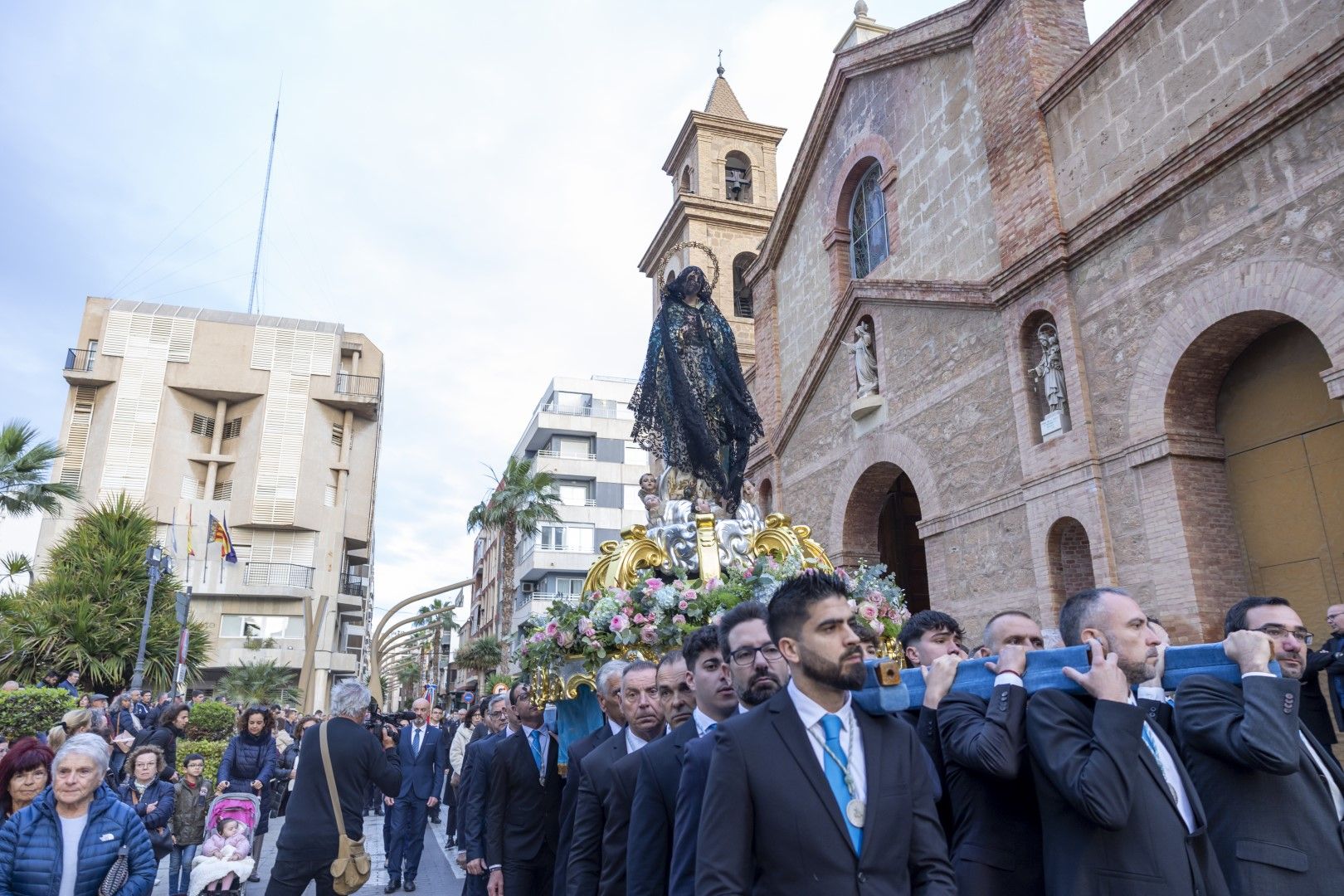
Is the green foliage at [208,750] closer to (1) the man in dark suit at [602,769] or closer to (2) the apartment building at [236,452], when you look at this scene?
(1) the man in dark suit at [602,769]

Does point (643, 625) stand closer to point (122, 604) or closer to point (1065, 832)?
point (1065, 832)

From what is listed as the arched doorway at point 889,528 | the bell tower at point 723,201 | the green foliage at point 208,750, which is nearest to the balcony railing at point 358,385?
the bell tower at point 723,201

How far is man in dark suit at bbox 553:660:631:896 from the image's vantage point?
5.06 meters

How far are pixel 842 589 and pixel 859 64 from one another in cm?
1832

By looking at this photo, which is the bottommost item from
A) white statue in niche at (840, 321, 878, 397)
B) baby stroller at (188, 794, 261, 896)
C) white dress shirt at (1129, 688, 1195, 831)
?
baby stroller at (188, 794, 261, 896)

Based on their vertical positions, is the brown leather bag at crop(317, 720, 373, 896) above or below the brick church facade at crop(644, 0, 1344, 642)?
below

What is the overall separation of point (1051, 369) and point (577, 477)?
142 feet

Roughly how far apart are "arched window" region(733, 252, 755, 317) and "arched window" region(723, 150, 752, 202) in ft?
7.85

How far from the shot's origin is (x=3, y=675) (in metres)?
23.0

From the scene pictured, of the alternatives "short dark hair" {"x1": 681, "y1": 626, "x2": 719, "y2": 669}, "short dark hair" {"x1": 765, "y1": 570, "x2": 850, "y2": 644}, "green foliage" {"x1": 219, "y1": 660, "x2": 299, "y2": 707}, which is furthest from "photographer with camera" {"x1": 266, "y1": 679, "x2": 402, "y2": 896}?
"green foliage" {"x1": 219, "y1": 660, "x2": 299, "y2": 707}

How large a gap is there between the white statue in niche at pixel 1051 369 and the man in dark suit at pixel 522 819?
30.9 feet

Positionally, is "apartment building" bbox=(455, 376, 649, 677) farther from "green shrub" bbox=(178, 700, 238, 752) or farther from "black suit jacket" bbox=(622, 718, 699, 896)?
"black suit jacket" bbox=(622, 718, 699, 896)

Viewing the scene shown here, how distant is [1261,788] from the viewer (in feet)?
10.8

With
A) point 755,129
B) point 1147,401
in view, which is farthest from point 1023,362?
point 755,129
